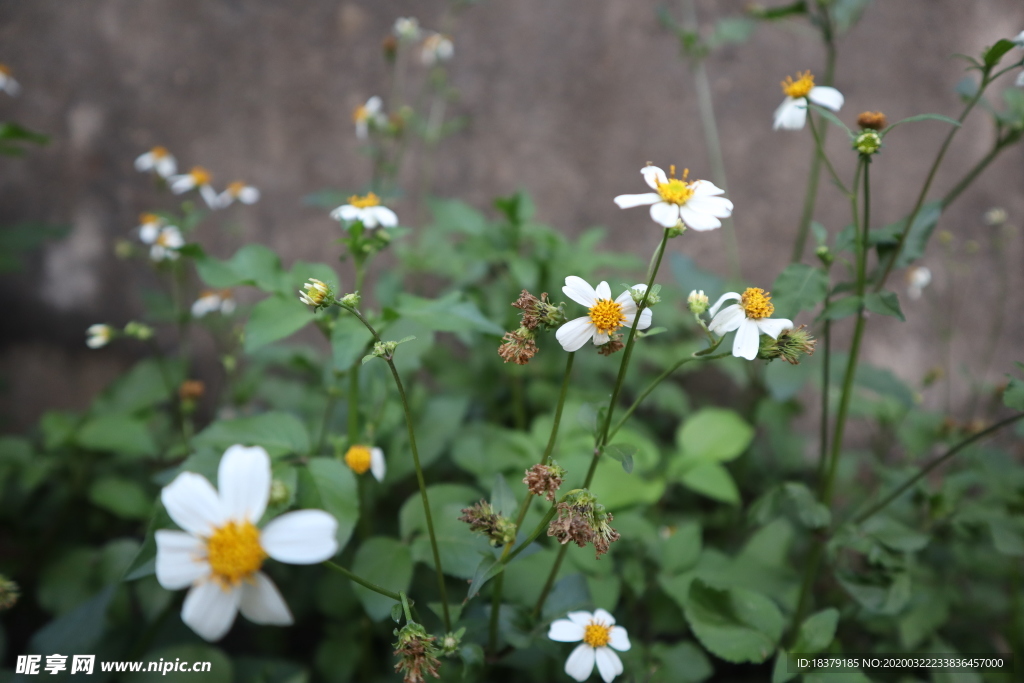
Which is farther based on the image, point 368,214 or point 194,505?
point 368,214

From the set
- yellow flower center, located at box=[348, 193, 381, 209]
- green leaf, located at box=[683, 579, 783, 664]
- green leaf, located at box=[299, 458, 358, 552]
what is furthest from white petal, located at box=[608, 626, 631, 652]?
yellow flower center, located at box=[348, 193, 381, 209]

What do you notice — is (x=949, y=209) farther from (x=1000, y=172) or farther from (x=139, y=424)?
(x=139, y=424)

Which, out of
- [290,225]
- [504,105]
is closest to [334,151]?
[290,225]

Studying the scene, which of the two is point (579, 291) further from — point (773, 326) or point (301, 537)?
point (301, 537)

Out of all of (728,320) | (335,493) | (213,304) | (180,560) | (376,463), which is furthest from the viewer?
(213,304)

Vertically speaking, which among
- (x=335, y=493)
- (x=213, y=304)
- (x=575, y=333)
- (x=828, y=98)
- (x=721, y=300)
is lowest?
(x=335, y=493)

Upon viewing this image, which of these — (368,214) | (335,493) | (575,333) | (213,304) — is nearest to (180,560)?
(335,493)

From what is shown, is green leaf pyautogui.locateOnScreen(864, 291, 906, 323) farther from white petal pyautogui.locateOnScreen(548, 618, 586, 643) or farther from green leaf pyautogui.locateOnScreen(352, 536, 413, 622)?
green leaf pyautogui.locateOnScreen(352, 536, 413, 622)
